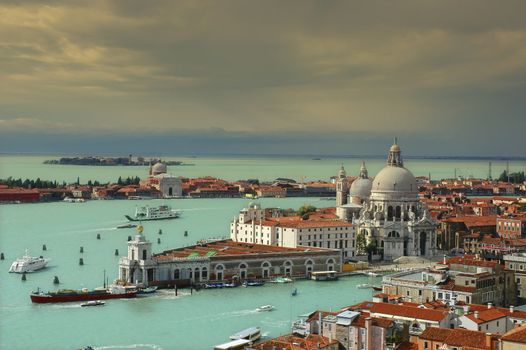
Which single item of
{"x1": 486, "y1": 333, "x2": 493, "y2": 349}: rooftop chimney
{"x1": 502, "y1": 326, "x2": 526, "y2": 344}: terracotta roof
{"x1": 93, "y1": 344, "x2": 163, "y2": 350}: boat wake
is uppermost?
{"x1": 502, "y1": 326, "x2": 526, "y2": 344}: terracotta roof

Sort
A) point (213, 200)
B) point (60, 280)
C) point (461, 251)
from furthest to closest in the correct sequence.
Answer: point (213, 200) < point (461, 251) < point (60, 280)

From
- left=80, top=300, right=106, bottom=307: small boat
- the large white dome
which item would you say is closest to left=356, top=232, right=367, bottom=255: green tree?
the large white dome

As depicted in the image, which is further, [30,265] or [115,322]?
[30,265]

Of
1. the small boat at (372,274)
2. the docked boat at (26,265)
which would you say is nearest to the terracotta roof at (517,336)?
the small boat at (372,274)

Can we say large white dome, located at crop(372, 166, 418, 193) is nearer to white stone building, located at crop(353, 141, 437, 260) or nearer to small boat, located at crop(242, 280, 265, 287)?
white stone building, located at crop(353, 141, 437, 260)

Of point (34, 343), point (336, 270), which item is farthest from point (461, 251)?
point (34, 343)

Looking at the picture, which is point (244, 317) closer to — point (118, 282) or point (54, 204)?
point (118, 282)

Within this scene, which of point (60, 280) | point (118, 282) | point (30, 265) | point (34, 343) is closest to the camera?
point (34, 343)
